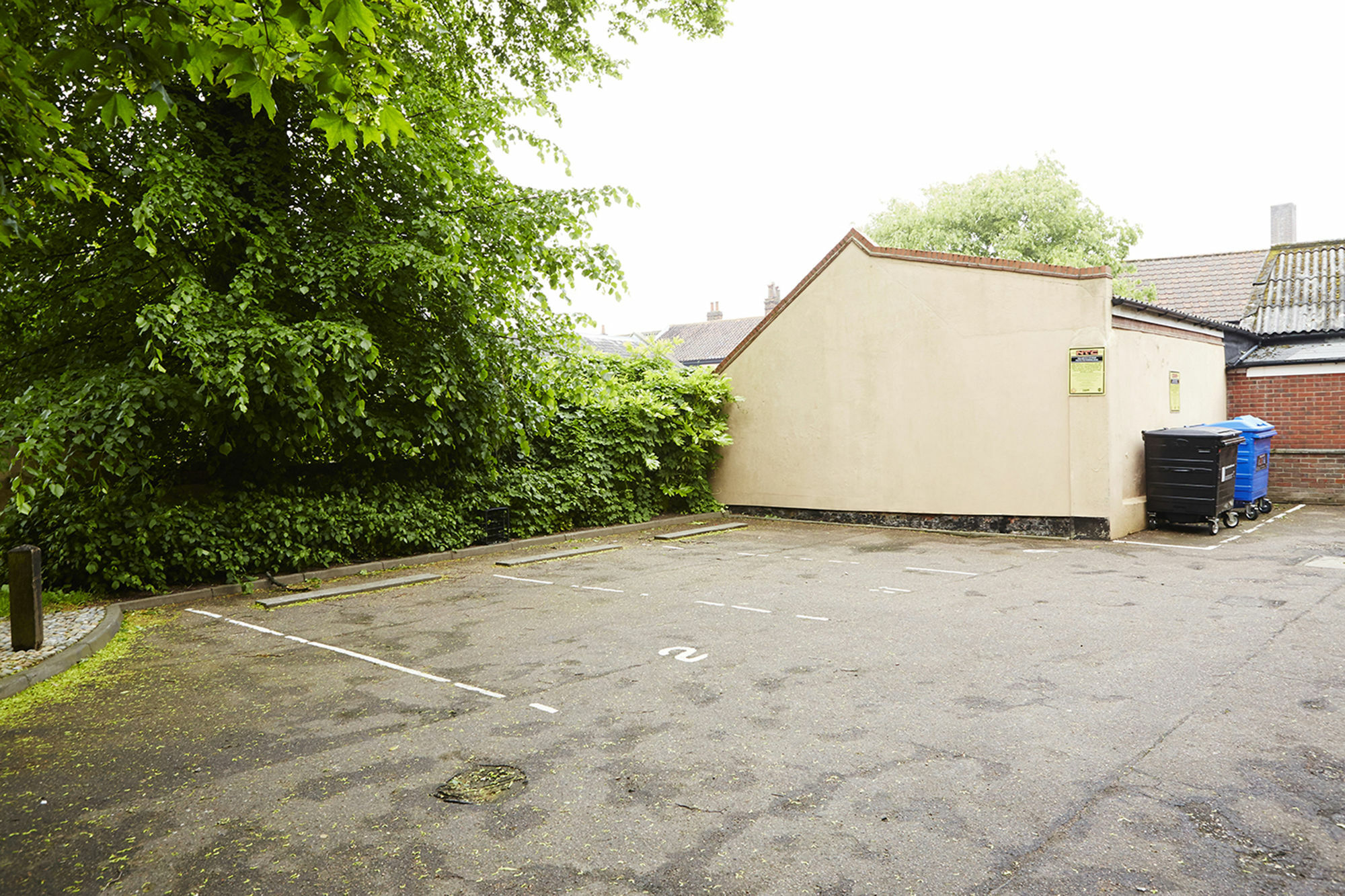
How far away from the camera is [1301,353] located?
679 inches

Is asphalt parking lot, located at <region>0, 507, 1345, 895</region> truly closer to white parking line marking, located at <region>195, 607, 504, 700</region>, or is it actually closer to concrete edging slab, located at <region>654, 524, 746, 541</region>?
white parking line marking, located at <region>195, 607, 504, 700</region>

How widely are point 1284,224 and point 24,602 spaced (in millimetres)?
35134

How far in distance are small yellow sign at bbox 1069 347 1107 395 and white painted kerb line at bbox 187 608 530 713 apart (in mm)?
10121

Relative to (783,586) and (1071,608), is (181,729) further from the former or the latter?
(1071,608)

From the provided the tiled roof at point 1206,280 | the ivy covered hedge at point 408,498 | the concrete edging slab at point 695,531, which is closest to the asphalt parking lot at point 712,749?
the ivy covered hedge at point 408,498

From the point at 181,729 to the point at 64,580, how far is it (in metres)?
5.16

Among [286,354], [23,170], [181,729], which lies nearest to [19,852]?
[181,729]

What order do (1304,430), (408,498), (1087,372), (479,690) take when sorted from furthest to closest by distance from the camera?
(1304,430) → (1087,372) → (408,498) → (479,690)

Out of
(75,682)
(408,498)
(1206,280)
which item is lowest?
(75,682)

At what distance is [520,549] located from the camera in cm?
1223

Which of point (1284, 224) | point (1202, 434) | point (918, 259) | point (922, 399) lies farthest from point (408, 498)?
point (1284, 224)

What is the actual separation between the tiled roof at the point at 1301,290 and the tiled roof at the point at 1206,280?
0.29 metres

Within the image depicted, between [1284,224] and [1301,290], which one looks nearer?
[1301,290]

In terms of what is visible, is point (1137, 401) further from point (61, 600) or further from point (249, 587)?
point (61, 600)
